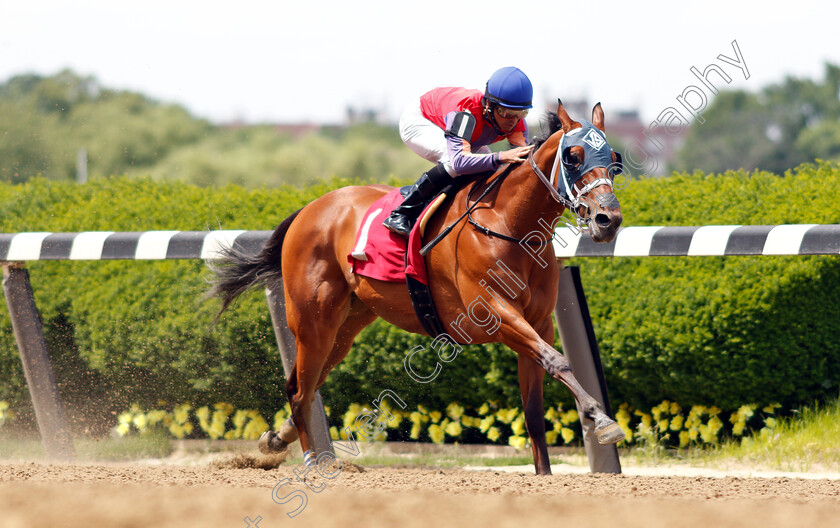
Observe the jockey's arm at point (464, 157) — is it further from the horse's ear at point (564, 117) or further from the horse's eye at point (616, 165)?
the horse's eye at point (616, 165)

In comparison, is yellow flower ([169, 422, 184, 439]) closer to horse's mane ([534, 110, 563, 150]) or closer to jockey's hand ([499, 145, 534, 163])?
jockey's hand ([499, 145, 534, 163])

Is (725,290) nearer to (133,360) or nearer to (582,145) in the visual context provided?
(582,145)

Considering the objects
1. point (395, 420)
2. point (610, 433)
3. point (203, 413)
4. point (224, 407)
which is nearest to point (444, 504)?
point (610, 433)

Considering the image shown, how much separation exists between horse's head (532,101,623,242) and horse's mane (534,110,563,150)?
0.53 feet

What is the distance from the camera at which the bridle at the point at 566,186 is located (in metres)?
3.42

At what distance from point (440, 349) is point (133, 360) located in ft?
7.07

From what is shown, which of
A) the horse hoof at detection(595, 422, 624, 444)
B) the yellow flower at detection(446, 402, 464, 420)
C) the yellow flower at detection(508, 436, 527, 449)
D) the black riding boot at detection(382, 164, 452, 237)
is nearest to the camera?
the horse hoof at detection(595, 422, 624, 444)

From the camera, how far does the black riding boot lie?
160 inches

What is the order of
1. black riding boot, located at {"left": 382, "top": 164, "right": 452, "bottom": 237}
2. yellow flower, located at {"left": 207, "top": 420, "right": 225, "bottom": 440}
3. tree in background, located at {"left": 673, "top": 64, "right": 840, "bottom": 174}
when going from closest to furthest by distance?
black riding boot, located at {"left": 382, "top": 164, "right": 452, "bottom": 237}, yellow flower, located at {"left": 207, "top": 420, "right": 225, "bottom": 440}, tree in background, located at {"left": 673, "top": 64, "right": 840, "bottom": 174}

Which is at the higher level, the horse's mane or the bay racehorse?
the horse's mane

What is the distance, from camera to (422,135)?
4281mm

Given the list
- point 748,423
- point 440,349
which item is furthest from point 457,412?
point 748,423

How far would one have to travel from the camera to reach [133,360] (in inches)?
240

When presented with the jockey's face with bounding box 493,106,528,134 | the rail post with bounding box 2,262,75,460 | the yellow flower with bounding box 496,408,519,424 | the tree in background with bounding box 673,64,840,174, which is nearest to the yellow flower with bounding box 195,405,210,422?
the rail post with bounding box 2,262,75,460
